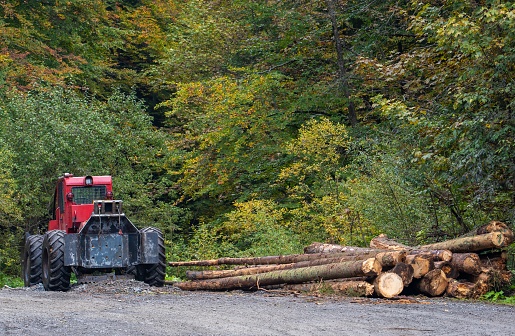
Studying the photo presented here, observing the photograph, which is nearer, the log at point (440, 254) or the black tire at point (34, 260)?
the log at point (440, 254)

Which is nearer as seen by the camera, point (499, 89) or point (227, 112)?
point (499, 89)

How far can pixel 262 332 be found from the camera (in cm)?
953

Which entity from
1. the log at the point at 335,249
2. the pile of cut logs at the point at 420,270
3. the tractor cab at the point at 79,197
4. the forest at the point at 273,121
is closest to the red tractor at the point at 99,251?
the tractor cab at the point at 79,197

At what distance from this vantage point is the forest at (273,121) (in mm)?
15805

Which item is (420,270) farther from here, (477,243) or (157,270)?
(157,270)

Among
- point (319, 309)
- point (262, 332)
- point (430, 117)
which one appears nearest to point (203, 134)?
point (430, 117)

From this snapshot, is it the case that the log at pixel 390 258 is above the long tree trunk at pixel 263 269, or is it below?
above

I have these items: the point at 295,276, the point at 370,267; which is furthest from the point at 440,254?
the point at 295,276

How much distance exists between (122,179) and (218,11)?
9017mm

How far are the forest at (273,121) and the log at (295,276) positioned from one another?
2.81 meters

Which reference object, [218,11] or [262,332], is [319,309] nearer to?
[262,332]

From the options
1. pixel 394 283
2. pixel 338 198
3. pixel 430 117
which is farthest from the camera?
pixel 338 198

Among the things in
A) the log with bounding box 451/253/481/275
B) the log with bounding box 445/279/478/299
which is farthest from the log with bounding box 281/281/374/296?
the log with bounding box 451/253/481/275

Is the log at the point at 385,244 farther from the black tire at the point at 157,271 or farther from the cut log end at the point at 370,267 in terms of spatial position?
the black tire at the point at 157,271
